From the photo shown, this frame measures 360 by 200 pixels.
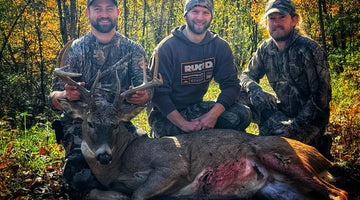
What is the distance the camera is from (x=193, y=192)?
4.00 meters

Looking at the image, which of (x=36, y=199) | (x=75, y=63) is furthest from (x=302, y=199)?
(x=75, y=63)

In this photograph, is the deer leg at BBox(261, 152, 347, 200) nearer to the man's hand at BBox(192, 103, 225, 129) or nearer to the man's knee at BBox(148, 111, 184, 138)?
the man's hand at BBox(192, 103, 225, 129)

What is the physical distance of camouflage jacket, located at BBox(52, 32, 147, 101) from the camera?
515 centimetres

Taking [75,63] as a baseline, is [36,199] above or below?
below

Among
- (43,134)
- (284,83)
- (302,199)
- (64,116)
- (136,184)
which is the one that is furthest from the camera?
(43,134)

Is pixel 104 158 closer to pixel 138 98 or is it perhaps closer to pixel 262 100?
pixel 138 98

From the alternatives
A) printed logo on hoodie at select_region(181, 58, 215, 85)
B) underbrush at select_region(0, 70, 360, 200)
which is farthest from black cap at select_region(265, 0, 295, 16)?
underbrush at select_region(0, 70, 360, 200)

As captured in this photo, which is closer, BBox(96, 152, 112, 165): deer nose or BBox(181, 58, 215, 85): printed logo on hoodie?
BBox(96, 152, 112, 165): deer nose

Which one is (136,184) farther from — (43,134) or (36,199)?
(43,134)

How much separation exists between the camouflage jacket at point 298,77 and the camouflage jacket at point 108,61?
196 cm

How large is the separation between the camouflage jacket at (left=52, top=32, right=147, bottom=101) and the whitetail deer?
Result: 0.98 meters

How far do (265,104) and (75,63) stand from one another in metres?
3.12

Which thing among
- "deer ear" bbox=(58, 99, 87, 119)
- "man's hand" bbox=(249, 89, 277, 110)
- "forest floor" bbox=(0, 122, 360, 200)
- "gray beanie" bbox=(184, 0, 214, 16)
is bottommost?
"forest floor" bbox=(0, 122, 360, 200)

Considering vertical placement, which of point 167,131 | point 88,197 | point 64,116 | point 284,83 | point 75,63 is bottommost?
point 88,197
